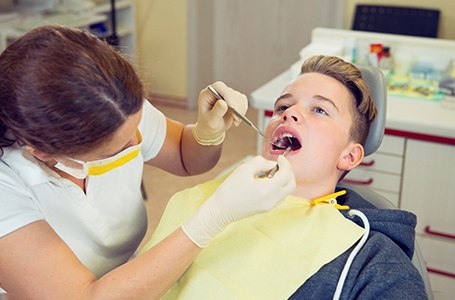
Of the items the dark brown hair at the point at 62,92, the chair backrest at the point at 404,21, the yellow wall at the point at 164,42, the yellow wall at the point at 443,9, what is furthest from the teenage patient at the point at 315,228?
the yellow wall at the point at 164,42

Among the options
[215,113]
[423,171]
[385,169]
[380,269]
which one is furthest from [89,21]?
[380,269]

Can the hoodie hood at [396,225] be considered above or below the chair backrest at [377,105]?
below

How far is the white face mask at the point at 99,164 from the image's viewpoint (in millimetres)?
1308

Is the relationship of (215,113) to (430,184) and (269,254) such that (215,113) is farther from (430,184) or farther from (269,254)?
(430,184)

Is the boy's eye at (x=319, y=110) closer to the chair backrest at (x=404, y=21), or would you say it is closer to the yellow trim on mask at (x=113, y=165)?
the yellow trim on mask at (x=113, y=165)

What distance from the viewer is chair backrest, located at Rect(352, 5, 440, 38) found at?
3357 mm

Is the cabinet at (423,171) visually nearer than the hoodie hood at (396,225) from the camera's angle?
No

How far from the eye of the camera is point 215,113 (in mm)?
1559

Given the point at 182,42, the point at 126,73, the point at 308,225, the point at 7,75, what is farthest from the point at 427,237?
the point at 182,42

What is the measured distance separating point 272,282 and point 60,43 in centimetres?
66

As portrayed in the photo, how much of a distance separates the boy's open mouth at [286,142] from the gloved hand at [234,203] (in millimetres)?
315

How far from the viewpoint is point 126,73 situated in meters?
1.18

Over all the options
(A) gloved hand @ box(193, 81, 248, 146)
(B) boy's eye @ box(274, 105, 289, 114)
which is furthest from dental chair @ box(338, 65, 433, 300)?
(A) gloved hand @ box(193, 81, 248, 146)

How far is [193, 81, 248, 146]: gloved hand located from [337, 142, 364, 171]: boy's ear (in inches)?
11.3
